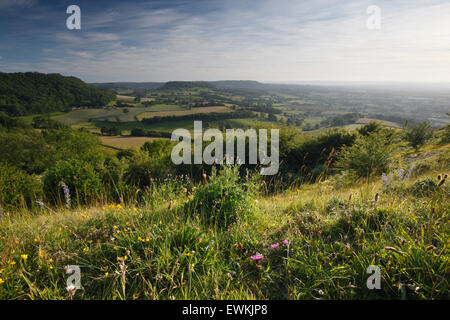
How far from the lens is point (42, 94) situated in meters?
89.6

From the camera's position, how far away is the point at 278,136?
18.3 m

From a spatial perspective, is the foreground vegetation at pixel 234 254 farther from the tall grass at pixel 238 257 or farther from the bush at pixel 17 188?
the bush at pixel 17 188

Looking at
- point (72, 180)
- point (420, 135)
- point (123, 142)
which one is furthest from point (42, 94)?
point (420, 135)

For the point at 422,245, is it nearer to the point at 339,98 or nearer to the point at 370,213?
the point at 370,213

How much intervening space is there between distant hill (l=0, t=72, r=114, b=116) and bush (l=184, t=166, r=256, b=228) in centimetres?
10742

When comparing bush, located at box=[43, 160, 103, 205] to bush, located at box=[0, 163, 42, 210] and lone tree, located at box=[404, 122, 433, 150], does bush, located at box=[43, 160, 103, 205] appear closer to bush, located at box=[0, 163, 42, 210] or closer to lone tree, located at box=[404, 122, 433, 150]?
bush, located at box=[0, 163, 42, 210]

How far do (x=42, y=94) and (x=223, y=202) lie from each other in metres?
120

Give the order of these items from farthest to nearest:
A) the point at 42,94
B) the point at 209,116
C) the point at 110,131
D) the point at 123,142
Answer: the point at 42,94
the point at 209,116
the point at 110,131
the point at 123,142

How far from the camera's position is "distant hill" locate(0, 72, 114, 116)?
80875mm

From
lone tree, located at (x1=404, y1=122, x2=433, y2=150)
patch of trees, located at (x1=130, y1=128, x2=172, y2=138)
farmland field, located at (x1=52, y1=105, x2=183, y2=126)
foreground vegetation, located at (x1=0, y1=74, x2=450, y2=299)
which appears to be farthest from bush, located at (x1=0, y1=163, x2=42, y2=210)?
farmland field, located at (x1=52, y1=105, x2=183, y2=126)

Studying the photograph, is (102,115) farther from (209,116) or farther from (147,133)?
(209,116)

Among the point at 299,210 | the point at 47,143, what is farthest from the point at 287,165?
the point at 47,143

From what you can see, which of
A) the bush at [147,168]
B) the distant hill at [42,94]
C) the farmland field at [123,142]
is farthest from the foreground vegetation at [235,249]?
the distant hill at [42,94]
